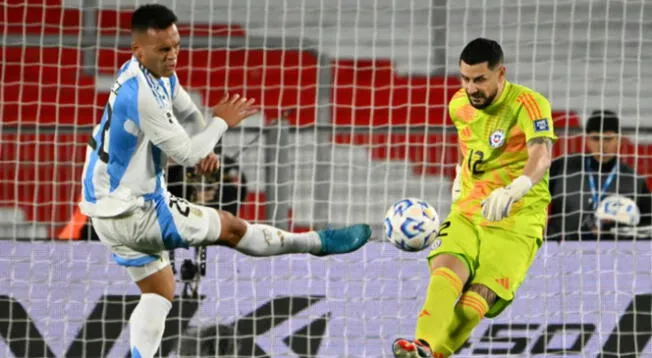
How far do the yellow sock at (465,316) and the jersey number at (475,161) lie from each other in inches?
24.2

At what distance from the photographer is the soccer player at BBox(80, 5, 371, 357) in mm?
6027

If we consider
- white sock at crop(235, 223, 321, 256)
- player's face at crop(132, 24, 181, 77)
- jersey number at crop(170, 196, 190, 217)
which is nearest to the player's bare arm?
white sock at crop(235, 223, 321, 256)

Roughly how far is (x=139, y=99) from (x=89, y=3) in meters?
4.43

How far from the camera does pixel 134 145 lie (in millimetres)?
6105

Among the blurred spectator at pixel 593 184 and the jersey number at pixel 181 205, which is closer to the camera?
the jersey number at pixel 181 205

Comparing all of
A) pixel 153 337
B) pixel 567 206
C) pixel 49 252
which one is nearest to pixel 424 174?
pixel 567 206

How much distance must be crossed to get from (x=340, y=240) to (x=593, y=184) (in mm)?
2784

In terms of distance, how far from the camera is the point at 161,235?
6.21 m

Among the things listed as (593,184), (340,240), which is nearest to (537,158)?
(340,240)

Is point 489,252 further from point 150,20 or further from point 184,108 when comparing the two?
point 150,20

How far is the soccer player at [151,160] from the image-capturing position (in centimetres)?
603

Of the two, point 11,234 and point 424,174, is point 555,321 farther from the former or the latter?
point 11,234

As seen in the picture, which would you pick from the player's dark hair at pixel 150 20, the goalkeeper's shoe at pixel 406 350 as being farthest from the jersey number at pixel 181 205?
the goalkeeper's shoe at pixel 406 350

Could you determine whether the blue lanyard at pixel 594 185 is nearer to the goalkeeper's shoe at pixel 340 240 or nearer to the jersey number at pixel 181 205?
the goalkeeper's shoe at pixel 340 240
